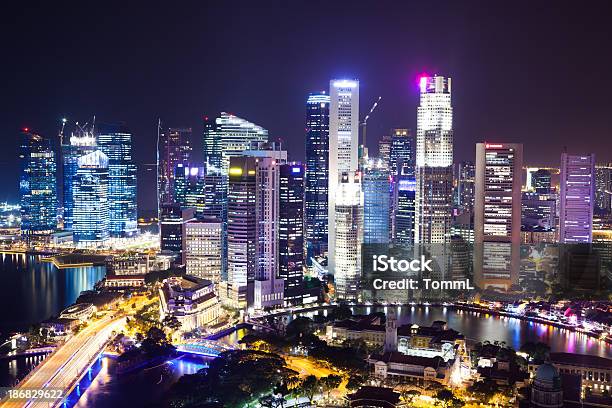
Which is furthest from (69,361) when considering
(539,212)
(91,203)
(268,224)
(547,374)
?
(539,212)

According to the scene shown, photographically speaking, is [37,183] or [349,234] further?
[37,183]

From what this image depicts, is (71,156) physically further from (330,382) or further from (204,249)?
(330,382)

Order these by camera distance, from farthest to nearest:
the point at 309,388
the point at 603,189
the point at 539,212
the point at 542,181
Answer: the point at 542,181 → the point at 603,189 → the point at 539,212 → the point at 309,388

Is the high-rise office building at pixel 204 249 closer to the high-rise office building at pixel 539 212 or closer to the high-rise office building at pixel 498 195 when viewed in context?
the high-rise office building at pixel 498 195

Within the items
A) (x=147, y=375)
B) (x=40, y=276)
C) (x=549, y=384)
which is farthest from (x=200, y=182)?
(x=549, y=384)

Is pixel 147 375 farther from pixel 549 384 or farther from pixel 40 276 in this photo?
pixel 40 276

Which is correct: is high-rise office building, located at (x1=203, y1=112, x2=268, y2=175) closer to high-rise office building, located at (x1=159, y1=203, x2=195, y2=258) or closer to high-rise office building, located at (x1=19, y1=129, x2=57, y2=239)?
high-rise office building, located at (x1=159, y1=203, x2=195, y2=258)
